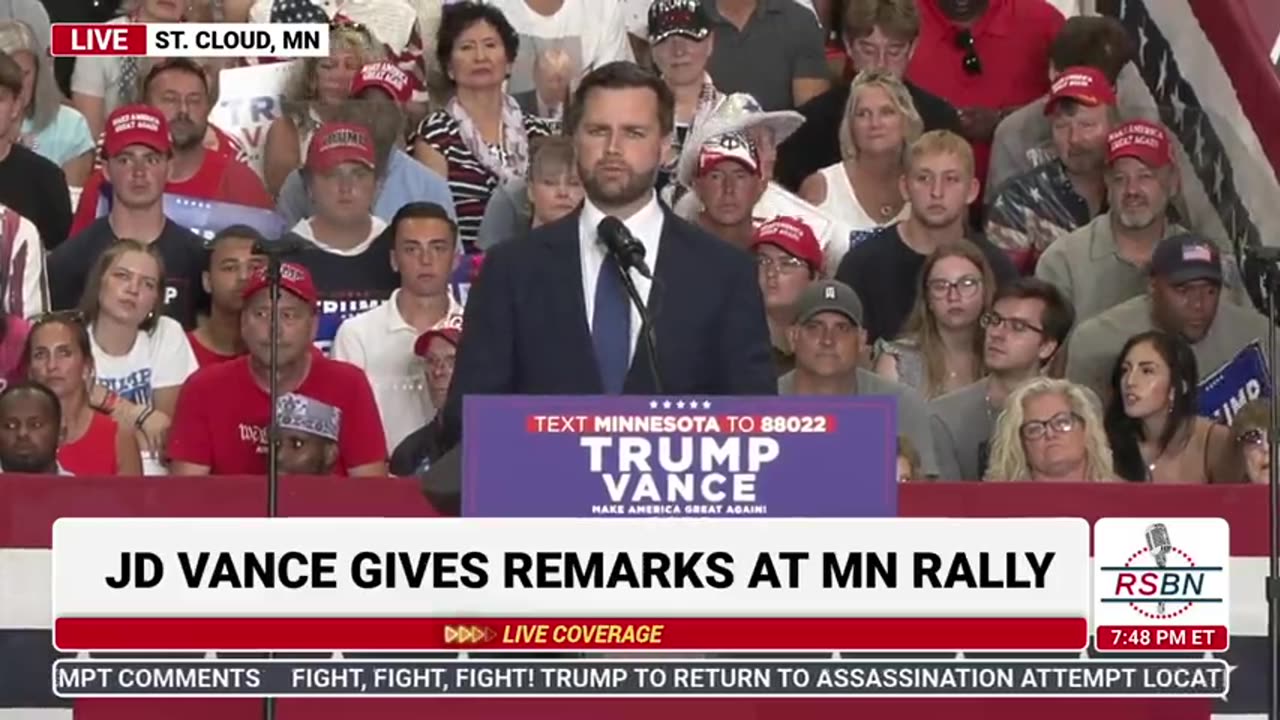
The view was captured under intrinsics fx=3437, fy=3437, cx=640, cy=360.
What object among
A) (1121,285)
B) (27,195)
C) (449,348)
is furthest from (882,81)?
(27,195)

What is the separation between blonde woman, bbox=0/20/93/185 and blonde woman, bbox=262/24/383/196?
618 millimetres

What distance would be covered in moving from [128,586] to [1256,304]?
166 inches

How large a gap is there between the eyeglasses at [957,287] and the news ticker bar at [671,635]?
91.6 inches

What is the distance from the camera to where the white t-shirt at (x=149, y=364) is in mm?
10219

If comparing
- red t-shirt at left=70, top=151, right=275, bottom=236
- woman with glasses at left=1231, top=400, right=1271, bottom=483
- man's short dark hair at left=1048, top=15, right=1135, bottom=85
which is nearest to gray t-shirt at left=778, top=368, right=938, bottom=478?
woman with glasses at left=1231, top=400, right=1271, bottom=483

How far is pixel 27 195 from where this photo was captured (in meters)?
11.0

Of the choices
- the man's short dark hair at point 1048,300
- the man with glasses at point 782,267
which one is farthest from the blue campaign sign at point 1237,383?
the man with glasses at point 782,267

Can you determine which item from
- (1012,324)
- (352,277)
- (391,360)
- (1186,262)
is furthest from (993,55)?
(391,360)

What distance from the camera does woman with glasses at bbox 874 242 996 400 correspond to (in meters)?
10.3

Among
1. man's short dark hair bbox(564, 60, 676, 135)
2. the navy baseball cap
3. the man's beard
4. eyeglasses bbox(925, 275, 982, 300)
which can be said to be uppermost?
man's short dark hair bbox(564, 60, 676, 135)

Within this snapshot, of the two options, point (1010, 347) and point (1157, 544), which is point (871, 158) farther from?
point (1157, 544)

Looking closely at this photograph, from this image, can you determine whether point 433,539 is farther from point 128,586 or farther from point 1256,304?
point 1256,304
